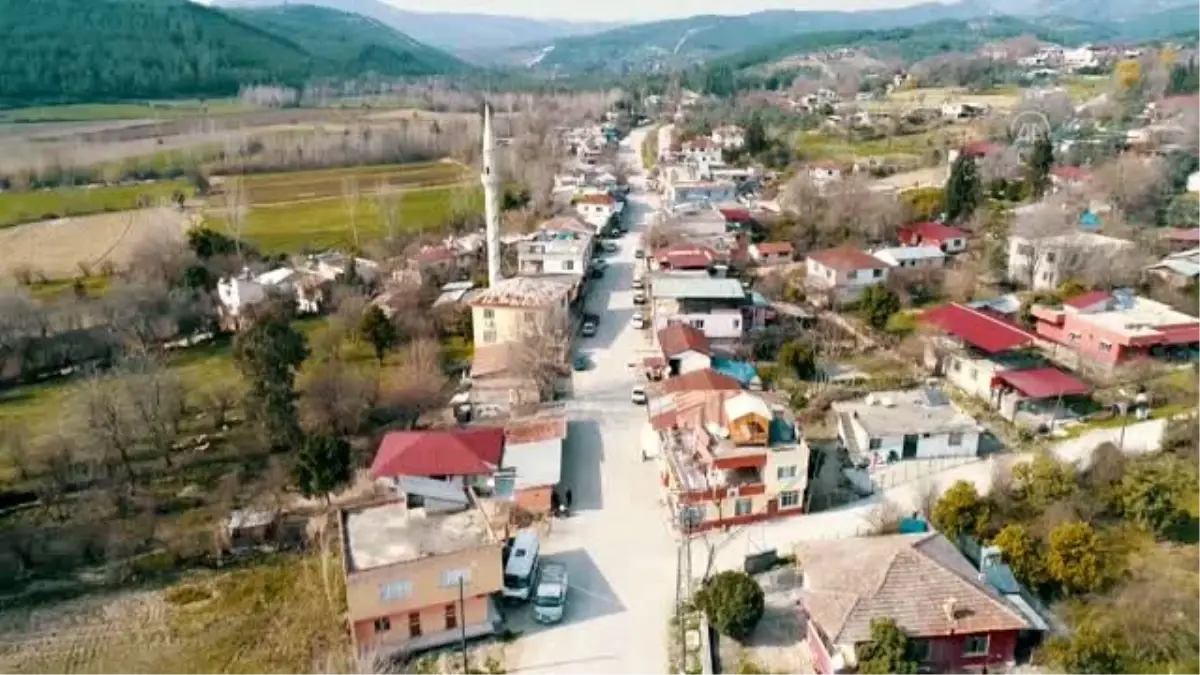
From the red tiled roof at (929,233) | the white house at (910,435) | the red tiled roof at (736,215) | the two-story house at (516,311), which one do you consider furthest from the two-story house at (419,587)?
the red tiled roof at (736,215)

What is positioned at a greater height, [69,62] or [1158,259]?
[69,62]

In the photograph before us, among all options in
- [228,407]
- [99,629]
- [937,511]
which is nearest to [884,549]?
[937,511]

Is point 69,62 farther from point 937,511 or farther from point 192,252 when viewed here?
point 937,511

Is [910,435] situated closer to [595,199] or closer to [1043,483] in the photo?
[1043,483]

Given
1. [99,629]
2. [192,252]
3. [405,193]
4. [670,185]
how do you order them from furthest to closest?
[405,193] < [670,185] < [192,252] < [99,629]

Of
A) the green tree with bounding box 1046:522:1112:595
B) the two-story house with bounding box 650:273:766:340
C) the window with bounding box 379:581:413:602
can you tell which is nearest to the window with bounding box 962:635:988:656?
the green tree with bounding box 1046:522:1112:595
